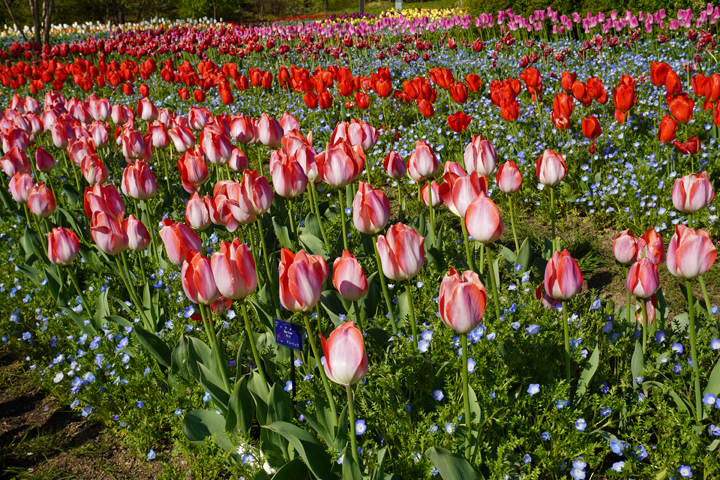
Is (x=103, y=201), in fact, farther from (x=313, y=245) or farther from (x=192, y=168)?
(x=313, y=245)

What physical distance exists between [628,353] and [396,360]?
101 cm

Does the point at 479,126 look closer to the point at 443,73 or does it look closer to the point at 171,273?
the point at 443,73

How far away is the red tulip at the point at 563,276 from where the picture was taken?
1655 mm

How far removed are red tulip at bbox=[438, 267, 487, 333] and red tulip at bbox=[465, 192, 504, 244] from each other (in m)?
0.34

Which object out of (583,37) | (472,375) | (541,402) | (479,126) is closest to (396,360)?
(472,375)

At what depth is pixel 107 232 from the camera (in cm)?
225

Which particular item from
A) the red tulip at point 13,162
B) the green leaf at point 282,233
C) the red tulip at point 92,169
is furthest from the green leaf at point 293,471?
the red tulip at point 13,162

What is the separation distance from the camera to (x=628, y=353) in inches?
90.0

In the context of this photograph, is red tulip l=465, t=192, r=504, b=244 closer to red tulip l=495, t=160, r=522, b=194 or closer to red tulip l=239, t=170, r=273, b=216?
red tulip l=495, t=160, r=522, b=194

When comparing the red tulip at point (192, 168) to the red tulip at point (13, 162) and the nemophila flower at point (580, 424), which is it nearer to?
the red tulip at point (13, 162)

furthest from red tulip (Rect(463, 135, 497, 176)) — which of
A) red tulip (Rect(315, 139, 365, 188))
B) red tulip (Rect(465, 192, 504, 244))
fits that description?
red tulip (Rect(465, 192, 504, 244))

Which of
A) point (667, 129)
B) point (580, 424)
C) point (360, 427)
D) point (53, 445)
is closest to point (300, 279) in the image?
point (360, 427)

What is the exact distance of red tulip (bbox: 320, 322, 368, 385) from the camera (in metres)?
1.33

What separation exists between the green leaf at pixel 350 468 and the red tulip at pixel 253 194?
3.63 feet
